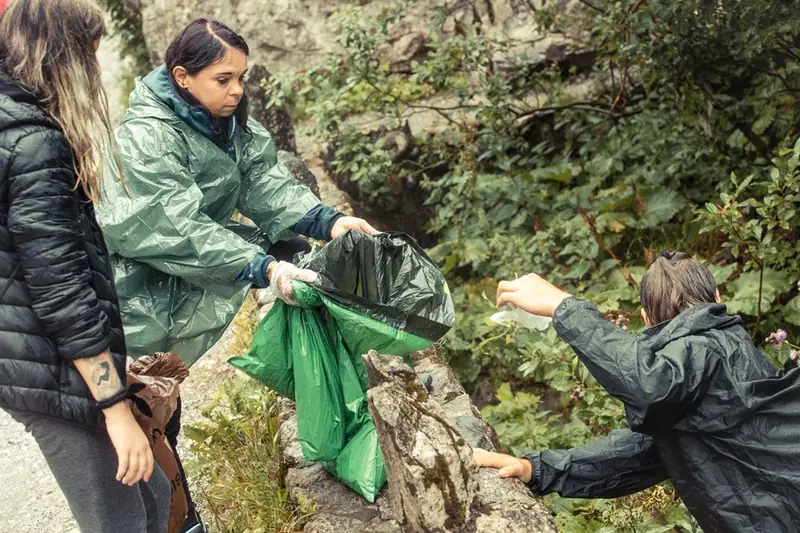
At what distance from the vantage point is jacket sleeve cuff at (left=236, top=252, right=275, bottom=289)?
278cm

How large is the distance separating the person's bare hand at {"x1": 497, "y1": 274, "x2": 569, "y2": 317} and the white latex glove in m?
0.74

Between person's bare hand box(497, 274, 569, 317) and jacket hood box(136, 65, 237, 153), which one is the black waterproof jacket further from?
jacket hood box(136, 65, 237, 153)

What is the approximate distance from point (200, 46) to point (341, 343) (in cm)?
116

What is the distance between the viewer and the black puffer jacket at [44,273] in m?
1.78

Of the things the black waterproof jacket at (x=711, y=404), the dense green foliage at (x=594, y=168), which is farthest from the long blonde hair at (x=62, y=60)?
the dense green foliage at (x=594, y=168)

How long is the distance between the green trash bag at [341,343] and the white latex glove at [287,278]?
1.1 inches

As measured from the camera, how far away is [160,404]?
249 centimetres

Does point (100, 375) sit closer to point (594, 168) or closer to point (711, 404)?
point (711, 404)

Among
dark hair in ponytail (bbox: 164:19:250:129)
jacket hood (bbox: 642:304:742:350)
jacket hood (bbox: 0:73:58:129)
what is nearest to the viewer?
jacket hood (bbox: 0:73:58:129)

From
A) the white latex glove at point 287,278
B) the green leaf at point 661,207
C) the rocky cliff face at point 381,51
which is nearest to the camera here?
the white latex glove at point 287,278

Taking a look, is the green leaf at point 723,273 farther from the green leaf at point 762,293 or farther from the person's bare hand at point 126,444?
the person's bare hand at point 126,444

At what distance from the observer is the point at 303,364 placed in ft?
9.25

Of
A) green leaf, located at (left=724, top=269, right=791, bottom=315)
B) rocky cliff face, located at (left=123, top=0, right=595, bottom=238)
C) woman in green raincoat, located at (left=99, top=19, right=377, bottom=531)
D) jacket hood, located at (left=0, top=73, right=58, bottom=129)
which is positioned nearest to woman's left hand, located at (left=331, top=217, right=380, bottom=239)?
woman in green raincoat, located at (left=99, top=19, right=377, bottom=531)

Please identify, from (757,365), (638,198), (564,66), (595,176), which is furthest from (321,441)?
(564,66)
